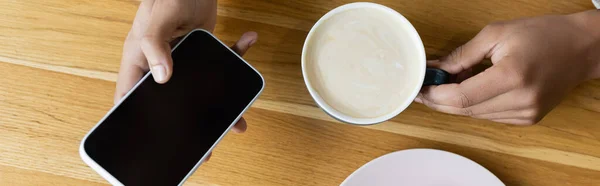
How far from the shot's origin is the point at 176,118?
56cm

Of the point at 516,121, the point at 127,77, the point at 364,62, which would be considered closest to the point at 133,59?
the point at 127,77

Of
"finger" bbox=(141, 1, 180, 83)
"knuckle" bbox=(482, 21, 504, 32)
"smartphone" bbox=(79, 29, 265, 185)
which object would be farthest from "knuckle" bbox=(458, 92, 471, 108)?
"finger" bbox=(141, 1, 180, 83)

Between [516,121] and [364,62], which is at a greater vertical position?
[364,62]

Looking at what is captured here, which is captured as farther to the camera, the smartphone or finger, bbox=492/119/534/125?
finger, bbox=492/119/534/125

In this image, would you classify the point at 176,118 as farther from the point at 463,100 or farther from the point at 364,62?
the point at 463,100

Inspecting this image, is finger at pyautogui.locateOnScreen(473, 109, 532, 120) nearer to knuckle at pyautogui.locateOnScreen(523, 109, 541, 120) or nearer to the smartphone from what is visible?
knuckle at pyautogui.locateOnScreen(523, 109, 541, 120)

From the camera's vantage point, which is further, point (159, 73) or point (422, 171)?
point (422, 171)

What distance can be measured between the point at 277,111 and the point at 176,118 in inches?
7.0

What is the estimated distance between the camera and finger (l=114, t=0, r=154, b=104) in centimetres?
63

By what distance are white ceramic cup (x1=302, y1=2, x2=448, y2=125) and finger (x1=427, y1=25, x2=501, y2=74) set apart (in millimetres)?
42

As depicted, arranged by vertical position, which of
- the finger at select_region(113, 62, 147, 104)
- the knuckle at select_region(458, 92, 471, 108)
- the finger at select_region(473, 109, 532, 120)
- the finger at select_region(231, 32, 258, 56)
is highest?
the finger at select_region(231, 32, 258, 56)

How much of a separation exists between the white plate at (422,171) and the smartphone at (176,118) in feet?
0.64

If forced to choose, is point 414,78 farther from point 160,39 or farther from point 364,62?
point 160,39

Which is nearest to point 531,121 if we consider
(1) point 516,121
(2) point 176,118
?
(1) point 516,121
